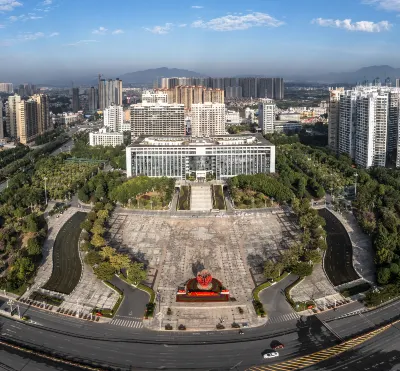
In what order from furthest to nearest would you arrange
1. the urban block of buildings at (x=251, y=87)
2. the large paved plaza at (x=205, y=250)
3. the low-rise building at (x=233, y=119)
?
the urban block of buildings at (x=251, y=87)
the low-rise building at (x=233, y=119)
the large paved plaza at (x=205, y=250)

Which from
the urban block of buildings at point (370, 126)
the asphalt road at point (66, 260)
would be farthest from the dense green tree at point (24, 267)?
the urban block of buildings at point (370, 126)

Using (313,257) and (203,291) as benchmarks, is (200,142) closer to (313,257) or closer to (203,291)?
(313,257)

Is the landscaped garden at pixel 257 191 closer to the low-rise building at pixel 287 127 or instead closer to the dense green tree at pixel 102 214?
the dense green tree at pixel 102 214

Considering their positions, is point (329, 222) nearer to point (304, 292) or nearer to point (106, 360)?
point (304, 292)

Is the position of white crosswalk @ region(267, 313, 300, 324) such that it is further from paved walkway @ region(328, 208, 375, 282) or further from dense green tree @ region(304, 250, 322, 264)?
paved walkway @ region(328, 208, 375, 282)

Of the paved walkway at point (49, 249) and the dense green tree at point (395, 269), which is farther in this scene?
the paved walkway at point (49, 249)

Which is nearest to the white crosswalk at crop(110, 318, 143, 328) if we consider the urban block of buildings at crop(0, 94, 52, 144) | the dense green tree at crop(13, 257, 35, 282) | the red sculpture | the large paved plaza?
the large paved plaza

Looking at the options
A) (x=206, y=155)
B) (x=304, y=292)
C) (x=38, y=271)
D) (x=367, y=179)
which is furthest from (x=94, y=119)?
(x=304, y=292)
